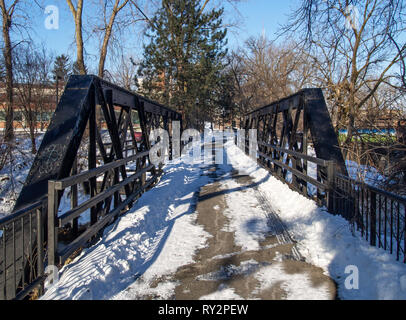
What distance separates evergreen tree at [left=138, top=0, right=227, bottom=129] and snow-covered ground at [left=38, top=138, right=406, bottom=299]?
884 inches

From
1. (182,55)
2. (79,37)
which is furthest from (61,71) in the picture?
(79,37)

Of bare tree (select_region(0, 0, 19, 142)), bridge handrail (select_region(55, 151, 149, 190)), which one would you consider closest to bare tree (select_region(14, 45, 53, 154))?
bare tree (select_region(0, 0, 19, 142))

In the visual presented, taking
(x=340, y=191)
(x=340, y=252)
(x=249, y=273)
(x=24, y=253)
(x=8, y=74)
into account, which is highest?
(x=8, y=74)

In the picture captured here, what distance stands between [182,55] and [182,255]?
25284mm

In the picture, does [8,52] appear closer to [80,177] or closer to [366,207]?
[80,177]

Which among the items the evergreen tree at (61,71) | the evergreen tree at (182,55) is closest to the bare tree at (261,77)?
the evergreen tree at (182,55)

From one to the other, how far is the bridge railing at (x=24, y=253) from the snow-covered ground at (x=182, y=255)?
0.91 feet

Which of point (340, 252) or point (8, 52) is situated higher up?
point (8, 52)

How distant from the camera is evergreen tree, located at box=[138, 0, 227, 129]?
2678 cm

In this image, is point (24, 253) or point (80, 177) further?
point (80, 177)

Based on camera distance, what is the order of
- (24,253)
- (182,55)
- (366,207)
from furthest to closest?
(182,55), (366,207), (24,253)

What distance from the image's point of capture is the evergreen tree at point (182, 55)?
1054 inches

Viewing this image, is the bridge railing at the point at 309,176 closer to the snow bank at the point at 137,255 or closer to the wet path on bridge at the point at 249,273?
the wet path on bridge at the point at 249,273

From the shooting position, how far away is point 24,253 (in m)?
3.29
